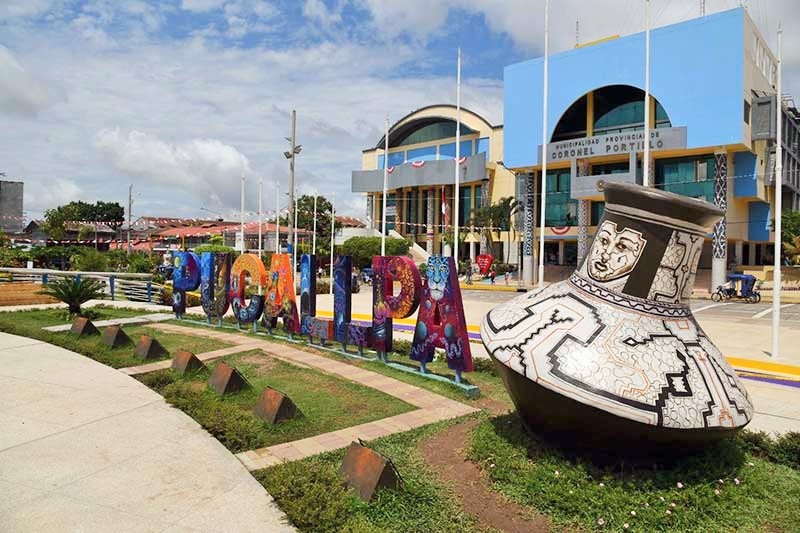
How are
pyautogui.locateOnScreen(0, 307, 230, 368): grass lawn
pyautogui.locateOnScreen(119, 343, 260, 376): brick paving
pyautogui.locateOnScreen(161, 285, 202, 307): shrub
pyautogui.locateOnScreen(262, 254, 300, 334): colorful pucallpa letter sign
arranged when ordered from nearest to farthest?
1. pyautogui.locateOnScreen(119, 343, 260, 376): brick paving
2. pyautogui.locateOnScreen(0, 307, 230, 368): grass lawn
3. pyautogui.locateOnScreen(262, 254, 300, 334): colorful pucallpa letter sign
4. pyautogui.locateOnScreen(161, 285, 202, 307): shrub

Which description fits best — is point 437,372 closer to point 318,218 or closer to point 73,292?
point 73,292

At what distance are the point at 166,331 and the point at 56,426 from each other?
308 inches

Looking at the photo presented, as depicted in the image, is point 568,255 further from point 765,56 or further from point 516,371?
point 516,371

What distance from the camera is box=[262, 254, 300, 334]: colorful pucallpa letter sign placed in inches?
524

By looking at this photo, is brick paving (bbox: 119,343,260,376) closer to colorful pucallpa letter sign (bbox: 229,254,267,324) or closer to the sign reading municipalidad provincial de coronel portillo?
colorful pucallpa letter sign (bbox: 229,254,267,324)

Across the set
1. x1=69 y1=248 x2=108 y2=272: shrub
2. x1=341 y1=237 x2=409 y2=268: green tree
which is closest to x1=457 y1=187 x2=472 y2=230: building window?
x1=341 y1=237 x2=409 y2=268: green tree

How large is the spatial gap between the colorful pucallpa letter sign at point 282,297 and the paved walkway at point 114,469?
15.4 feet

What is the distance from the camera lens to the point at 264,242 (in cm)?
6538

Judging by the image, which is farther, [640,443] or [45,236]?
[45,236]

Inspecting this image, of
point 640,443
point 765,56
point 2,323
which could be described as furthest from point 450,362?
point 765,56

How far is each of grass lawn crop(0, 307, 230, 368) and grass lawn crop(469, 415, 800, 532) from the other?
A: 25.7 feet

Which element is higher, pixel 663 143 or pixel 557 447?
pixel 663 143

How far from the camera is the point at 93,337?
12.9 m

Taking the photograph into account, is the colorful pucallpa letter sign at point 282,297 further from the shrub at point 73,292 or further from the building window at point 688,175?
the building window at point 688,175
